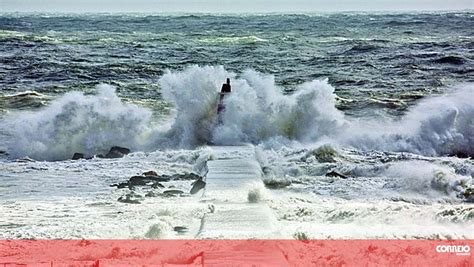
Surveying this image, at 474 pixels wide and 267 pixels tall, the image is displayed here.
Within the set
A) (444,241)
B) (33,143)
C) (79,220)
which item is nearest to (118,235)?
(79,220)

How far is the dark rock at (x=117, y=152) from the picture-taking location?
13.4 feet

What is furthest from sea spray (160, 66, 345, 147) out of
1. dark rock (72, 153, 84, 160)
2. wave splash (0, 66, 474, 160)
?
dark rock (72, 153, 84, 160)

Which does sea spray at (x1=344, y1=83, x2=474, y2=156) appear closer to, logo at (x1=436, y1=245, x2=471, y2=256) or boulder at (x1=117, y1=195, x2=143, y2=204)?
boulder at (x1=117, y1=195, x2=143, y2=204)

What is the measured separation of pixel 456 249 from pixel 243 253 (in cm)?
69

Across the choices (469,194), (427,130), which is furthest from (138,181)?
(427,130)

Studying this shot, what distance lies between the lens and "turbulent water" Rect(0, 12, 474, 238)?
10.2 ft

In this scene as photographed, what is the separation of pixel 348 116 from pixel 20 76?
1.77m

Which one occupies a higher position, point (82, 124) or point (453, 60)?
point (453, 60)

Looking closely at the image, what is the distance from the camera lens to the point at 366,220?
287cm

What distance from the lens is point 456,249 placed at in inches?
99.7

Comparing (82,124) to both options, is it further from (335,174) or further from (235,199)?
(235,199)

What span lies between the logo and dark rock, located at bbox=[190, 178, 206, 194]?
111cm

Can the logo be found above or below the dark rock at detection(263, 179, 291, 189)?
above

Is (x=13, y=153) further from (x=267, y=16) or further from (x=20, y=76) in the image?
(x=267, y=16)
